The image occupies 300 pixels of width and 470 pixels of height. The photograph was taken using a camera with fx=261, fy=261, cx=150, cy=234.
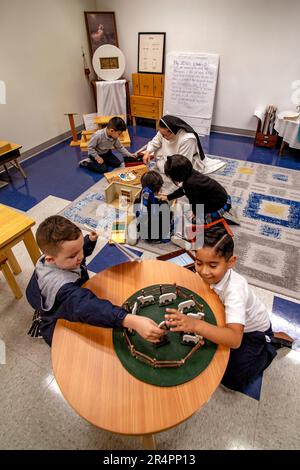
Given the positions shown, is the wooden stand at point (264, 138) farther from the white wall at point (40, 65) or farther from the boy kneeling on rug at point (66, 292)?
the boy kneeling on rug at point (66, 292)

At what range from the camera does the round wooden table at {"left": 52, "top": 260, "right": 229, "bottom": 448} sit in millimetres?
874

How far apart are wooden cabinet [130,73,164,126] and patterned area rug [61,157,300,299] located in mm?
1829

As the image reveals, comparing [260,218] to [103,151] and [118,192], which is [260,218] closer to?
[118,192]

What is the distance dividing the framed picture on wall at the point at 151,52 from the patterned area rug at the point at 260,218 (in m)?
2.29

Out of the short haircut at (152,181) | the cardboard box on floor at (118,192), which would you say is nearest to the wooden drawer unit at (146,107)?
the cardboard box on floor at (118,192)

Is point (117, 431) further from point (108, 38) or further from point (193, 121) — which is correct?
point (108, 38)

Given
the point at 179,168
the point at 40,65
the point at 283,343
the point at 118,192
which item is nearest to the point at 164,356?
the point at 283,343

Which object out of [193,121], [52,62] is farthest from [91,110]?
[193,121]

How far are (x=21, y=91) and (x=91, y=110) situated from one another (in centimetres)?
166

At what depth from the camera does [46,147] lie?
4.43 m

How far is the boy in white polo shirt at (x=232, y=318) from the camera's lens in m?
1.04

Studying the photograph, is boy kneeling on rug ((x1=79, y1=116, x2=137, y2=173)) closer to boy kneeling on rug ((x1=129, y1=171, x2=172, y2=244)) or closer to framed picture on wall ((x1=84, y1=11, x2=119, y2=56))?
boy kneeling on rug ((x1=129, y1=171, x2=172, y2=244))

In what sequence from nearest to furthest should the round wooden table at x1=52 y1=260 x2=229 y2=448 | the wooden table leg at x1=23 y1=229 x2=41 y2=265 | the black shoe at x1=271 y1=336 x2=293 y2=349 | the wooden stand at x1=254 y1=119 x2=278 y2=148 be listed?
the round wooden table at x1=52 y1=260 x2=229 y2=448 → the black shoe at x1=271 y1=336 x2=293 y2=349 → the wooden table leg at x1=23 y1=229 x2=41 y2=265 → the wooden stand at x1=254 y1=119 x2=278 y2=148

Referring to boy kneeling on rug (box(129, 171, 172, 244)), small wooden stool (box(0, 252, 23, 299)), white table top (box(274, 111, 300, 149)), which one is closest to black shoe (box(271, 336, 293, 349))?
boy kneeling on rug (box(129, 171, 172, 244))
